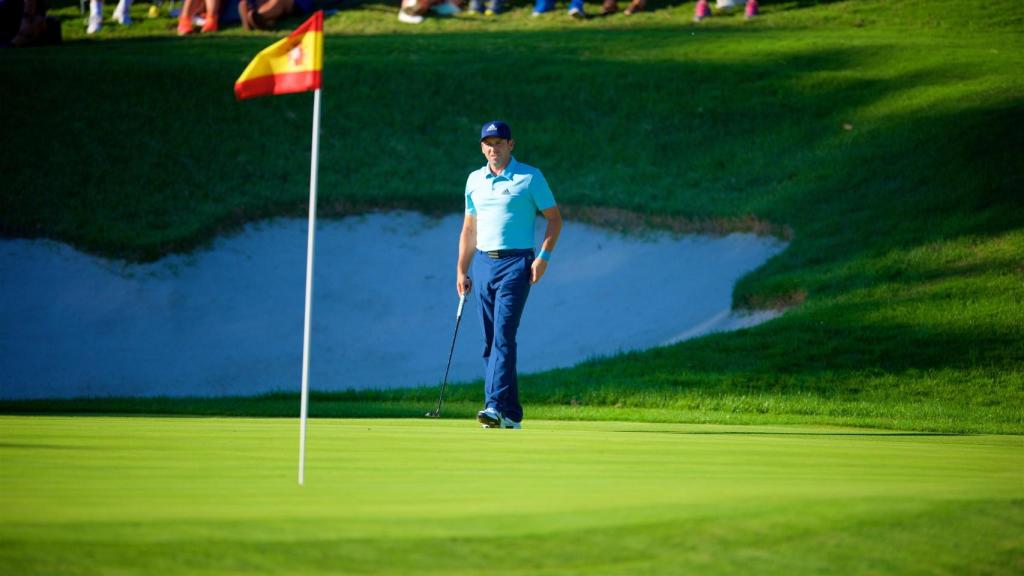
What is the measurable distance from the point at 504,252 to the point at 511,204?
0.36m

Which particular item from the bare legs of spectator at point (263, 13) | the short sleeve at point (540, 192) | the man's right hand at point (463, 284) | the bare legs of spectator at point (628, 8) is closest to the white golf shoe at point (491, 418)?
the man's right hand at point (463, 284)

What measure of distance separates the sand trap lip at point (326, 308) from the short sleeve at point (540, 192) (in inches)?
345

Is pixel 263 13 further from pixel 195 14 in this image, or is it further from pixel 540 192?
pixel 540 192

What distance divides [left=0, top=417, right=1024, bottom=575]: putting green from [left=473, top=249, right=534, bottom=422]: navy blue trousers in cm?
264

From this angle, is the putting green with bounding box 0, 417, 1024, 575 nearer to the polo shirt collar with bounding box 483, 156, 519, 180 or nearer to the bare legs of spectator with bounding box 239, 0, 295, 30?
the polo shirt collar with bounding box 483, 156, 519, 180

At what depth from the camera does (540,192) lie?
35.8 ft

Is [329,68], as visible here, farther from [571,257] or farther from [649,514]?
[649,514]

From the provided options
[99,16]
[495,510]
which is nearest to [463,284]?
[495,510]

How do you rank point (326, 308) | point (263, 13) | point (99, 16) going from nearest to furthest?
point (326, 308) → point (263, 13) → point (99, 16)

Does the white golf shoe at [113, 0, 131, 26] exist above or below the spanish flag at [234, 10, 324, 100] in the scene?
below

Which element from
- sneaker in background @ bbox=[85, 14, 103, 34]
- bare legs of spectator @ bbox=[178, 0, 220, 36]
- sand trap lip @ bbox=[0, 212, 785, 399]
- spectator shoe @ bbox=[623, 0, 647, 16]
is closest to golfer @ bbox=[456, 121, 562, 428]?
sand trap lip @ bbox=[0, 212, 785, 399]

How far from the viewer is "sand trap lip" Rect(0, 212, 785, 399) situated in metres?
19.8

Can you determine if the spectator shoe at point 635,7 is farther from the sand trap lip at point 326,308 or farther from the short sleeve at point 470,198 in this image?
the short sleeve at point 470,198

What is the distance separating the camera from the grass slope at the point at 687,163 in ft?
55.5
